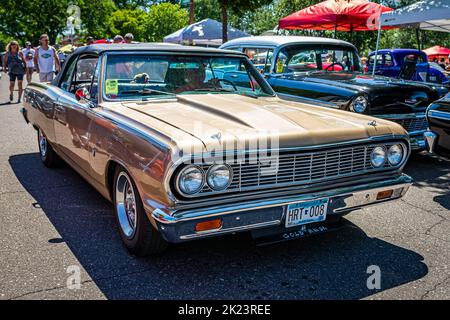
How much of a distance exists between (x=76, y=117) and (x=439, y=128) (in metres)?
3.85

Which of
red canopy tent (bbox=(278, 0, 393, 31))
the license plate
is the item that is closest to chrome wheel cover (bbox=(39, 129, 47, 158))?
the license plate

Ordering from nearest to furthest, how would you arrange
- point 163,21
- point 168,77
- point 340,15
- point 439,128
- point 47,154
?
point 168,77
point 439,128
point 47,154
point 340,15
point 163,21

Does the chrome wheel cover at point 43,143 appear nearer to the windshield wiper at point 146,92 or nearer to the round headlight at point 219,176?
the windshield wiper at point 146,92

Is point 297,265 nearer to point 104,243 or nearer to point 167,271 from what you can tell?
point 167,271

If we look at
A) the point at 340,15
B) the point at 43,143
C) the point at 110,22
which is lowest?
the point at 43,143

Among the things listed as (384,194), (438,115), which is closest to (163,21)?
(438,115)

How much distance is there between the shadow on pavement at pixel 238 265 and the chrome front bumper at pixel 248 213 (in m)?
0.38

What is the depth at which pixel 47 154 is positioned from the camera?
548 centimetres

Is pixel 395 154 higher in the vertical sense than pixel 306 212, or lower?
higher

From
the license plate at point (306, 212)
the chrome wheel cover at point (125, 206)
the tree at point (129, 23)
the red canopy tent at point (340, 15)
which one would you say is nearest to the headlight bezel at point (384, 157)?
the license plate at point (306, 212)

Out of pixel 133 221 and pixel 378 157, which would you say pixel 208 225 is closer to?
pixel 133 221

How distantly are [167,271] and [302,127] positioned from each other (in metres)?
1.34
